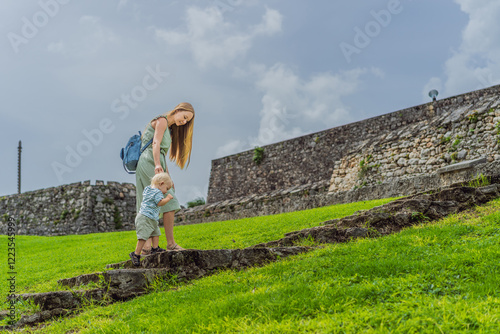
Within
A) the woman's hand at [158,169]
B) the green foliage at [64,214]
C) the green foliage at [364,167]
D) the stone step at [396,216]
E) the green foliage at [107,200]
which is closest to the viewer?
the woman's hand at [158,169]

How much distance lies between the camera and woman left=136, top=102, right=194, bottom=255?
21.1 ft

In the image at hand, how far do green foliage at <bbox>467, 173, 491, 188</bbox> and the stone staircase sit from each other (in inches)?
21.0

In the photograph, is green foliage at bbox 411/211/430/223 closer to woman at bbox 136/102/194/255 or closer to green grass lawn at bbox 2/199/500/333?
green grass lawn at bbox 2/199/500/333

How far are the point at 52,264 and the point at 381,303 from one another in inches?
297

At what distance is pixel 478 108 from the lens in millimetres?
10461

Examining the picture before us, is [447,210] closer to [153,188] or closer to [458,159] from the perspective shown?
[458,159]

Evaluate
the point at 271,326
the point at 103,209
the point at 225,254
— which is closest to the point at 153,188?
the point at 225,254

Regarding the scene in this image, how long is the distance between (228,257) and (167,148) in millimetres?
1957

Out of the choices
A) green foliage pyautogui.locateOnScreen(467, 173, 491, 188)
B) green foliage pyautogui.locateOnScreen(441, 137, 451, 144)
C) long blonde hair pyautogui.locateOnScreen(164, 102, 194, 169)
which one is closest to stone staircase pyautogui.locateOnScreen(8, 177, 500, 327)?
green foliage pyautogui.locateOnScreen(467, 173, 491, 188)

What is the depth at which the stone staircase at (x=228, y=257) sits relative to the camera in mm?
5289

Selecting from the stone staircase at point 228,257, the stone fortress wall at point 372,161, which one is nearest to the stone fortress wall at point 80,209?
the stone fortress wall at point 372,161

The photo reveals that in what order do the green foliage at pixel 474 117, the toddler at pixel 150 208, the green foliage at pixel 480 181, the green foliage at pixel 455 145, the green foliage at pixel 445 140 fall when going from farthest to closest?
the green foliage at pixel 445 140 → the green foliage at pixel 455 145 → the green foliage at pixel 474 117 → the green foliage at pixel 480 181 → the toddler at pixel 150 208

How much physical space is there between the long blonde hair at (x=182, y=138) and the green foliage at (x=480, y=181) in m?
5.39

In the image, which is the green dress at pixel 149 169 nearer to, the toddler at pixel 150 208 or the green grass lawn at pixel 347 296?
the toddler at pixel 150 208
